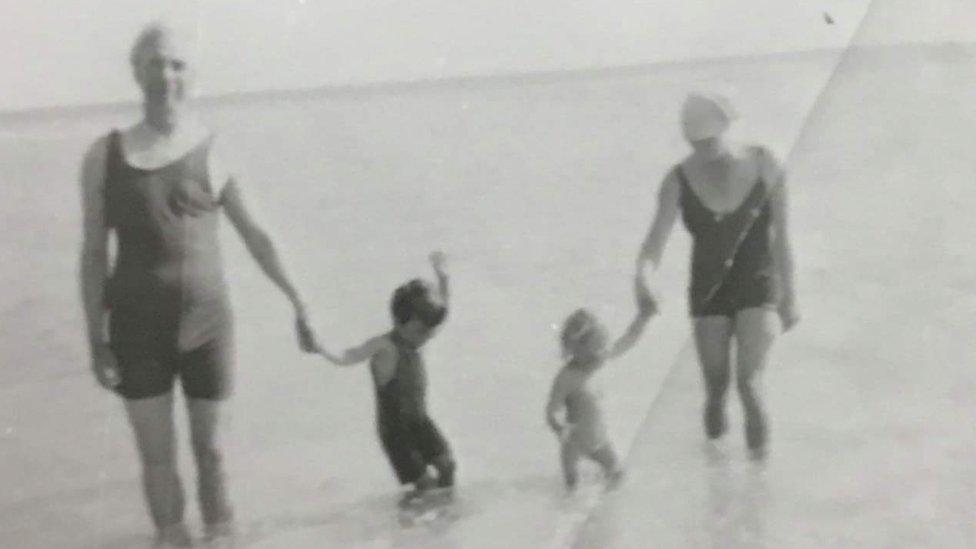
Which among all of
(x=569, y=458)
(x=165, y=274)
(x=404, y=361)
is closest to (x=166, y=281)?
(x=165, y=274)

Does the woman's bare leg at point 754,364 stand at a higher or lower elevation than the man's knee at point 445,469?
higher

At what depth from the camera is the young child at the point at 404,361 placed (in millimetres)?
589

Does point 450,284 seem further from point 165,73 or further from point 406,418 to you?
point 165,73

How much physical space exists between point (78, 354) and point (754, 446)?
0.36 m

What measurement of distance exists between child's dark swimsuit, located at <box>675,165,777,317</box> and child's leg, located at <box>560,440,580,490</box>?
96mm

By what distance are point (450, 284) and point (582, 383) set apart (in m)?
0.09

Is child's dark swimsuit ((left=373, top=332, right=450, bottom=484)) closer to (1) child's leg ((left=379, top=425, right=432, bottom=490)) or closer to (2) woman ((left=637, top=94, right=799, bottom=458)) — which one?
(1) child's leg ((left=379, top=425, right=432, bottom=490))

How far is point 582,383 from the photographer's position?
603 millimetres

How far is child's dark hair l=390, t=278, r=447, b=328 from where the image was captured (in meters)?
0.59

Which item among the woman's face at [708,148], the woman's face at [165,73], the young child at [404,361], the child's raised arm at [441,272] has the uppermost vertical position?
the woman's face at [165,73]

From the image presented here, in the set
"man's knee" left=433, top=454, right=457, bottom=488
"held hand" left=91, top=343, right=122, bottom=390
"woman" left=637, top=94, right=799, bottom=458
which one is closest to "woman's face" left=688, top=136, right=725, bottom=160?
"woman" left=637, top=94, right=799, bottom=458

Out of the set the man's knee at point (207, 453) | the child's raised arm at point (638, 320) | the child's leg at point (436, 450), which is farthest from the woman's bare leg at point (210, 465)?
the child's raised arm at point (638, 320)

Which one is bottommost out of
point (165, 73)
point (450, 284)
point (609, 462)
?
point (609, 462)

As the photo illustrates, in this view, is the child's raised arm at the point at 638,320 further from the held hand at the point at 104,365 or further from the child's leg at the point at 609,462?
the held hand at the point at 104,365
